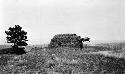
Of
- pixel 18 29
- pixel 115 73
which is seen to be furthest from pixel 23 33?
pixel 115 73

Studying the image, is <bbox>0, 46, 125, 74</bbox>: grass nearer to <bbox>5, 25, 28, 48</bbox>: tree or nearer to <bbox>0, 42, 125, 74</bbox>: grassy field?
<bbox>0, 42, 125, 74</bbox>: grassy field

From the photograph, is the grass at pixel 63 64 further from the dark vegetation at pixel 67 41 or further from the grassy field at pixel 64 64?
the dark vegetation at pixel 67 41

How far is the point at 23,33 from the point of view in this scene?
4831cm

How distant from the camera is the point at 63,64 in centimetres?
2525

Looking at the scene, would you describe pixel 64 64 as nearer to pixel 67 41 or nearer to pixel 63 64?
pixel 63 64

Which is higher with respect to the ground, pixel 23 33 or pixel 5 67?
pixel 23 33

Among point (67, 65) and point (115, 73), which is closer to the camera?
point (115, 73)

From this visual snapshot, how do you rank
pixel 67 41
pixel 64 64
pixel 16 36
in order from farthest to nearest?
pixel 16 36 → pixel 67 41 → pixel 64 64

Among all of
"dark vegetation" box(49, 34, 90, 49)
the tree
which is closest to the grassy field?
"dark vegetation" box(49, 34, 90, 49)

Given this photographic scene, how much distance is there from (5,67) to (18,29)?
23.1 meters

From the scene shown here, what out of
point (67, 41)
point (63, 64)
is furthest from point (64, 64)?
point (67, 41)

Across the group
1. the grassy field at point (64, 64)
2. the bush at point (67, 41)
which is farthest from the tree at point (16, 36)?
the grassy field at point (64, 64)

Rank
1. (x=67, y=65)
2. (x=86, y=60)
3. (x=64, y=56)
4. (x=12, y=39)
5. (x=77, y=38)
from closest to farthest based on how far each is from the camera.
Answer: (x=67, y=65) → (x=86, y=60) → (x=64, y=56) → (x=77, y=38) → (x=12, y=39)

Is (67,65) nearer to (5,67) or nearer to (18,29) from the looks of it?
(5,67)
